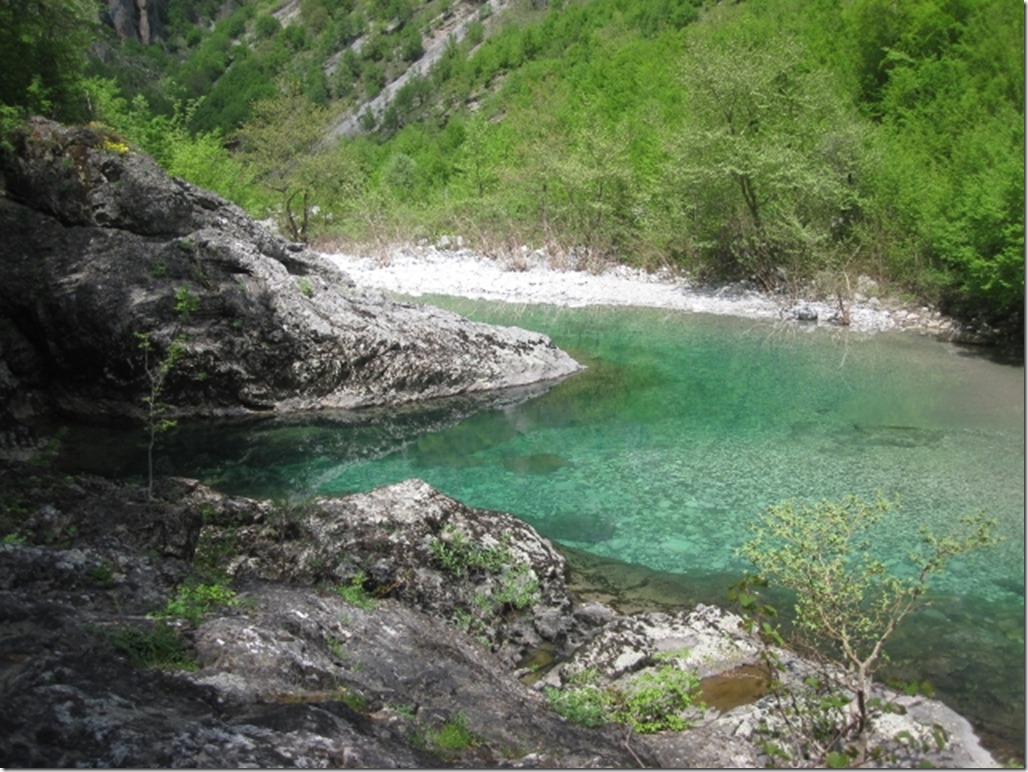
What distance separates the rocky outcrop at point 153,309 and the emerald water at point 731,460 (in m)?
0.86

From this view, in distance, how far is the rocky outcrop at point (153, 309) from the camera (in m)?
13.2

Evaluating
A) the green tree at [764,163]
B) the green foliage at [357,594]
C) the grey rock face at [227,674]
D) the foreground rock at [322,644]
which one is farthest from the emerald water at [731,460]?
the green tree at [764,163]

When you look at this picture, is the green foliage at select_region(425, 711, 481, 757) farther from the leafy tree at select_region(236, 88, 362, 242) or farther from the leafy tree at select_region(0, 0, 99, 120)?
the leafy tree at select_region(236, 88, 362, 242)

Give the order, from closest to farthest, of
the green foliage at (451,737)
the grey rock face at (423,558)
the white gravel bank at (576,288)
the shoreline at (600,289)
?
the green foliage at (451,737) → the grey rock face at (423,558) → the shoreline at (600,289) → the white gravel bank at (576,288)

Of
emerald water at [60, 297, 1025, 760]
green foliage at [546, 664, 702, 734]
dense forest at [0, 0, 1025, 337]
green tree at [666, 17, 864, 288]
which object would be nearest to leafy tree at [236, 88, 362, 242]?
dense forest at [0, 0, 1025, 337]

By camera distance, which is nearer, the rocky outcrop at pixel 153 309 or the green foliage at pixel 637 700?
the green foliage at pixel 637 700

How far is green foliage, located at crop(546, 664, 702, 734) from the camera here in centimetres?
Answer: 570

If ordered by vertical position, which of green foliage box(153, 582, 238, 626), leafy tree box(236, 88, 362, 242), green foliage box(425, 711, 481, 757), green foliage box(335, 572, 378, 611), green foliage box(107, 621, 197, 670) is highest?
leafy tree box(236, 88, 362, 242)

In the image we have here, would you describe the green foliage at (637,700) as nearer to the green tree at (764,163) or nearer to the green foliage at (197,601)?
the green foliage at (197,601)

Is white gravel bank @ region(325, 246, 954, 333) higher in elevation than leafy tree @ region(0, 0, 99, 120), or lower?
lower

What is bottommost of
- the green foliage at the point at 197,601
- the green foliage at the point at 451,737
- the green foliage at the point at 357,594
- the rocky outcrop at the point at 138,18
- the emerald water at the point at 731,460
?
the emerald water at the point at 731,460

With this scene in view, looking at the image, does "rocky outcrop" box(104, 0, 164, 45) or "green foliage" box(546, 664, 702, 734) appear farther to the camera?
"rocky outcrop" box(104, 0, 164, 45)

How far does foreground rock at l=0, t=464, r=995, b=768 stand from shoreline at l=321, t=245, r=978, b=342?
11.2 metres

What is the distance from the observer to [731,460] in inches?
473
